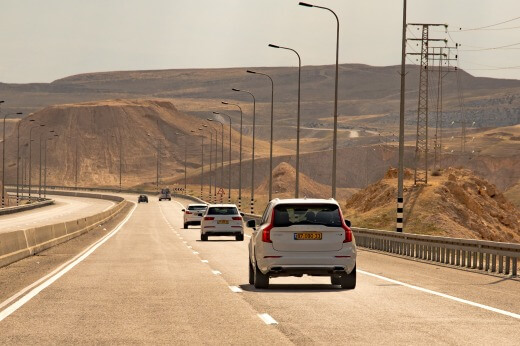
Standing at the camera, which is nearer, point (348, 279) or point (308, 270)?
point (308, 270)

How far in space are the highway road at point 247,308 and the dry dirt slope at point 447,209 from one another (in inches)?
1483

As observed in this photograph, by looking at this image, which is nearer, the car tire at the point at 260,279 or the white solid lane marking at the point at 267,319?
the white solid lane marking at the point at 267,319

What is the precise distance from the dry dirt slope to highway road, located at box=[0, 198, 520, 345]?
37.7 m

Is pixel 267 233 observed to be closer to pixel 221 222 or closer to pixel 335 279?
pixel 335 279

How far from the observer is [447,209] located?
66562 millimetres

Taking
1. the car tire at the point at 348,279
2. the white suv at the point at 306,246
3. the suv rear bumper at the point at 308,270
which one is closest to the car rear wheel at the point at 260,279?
the white suv at the point at 306,246

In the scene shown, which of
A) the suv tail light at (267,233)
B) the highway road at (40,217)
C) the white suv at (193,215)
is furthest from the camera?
the highway road at (40,217)

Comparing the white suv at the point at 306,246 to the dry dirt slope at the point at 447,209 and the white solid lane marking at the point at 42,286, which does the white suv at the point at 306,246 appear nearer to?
the white solid lane marking at the point at 42,286

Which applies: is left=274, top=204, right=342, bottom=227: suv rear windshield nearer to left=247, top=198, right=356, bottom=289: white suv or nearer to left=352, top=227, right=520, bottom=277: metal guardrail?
left=247, top=198, right=356, bottom=289: white suv

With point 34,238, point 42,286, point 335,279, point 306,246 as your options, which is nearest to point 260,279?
point 306,246

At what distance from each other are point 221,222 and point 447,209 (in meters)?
23.7

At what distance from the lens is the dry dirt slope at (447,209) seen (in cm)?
6462

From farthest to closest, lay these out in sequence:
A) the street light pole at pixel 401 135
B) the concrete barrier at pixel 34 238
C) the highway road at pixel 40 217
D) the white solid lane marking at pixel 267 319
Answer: the highway road at pixel 40 217, the street light pole at pixel 401 135, the concrete barrier at pixel 34 238, the white solid lane marking at pixel 267 319

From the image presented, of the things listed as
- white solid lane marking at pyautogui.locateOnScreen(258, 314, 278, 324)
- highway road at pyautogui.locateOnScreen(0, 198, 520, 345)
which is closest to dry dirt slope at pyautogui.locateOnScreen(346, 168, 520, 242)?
highway road at pyautogui.locateOnScreen(0, 198, 520, 345)
